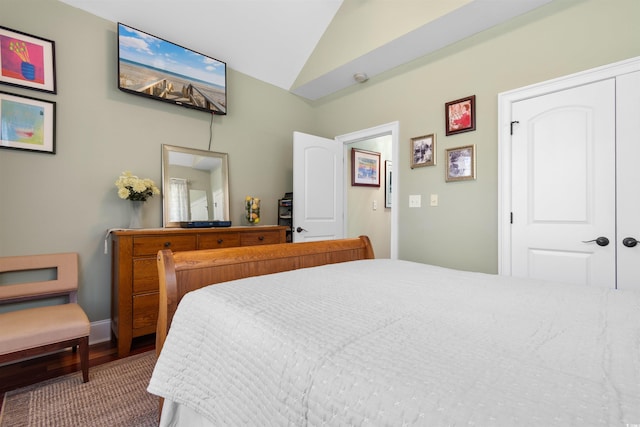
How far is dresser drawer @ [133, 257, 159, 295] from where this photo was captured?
2.23 metres

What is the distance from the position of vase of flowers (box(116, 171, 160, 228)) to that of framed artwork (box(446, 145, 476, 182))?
2636 mm

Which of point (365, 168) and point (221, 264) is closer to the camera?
point (221, 264)

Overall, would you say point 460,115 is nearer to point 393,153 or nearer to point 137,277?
point 393,153

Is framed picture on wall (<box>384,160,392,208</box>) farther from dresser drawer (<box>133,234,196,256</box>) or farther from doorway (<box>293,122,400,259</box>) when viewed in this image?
dresser drawer (<box>133,234,196,256</box>)

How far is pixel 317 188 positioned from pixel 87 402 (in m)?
2.65

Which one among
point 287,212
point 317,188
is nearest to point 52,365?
point 287,212

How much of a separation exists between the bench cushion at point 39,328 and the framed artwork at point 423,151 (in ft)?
9.57

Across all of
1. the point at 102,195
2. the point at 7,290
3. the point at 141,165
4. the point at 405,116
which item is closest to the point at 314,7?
the point at 405,116

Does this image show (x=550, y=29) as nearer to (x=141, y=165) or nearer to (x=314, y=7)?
(x=314, y=7)

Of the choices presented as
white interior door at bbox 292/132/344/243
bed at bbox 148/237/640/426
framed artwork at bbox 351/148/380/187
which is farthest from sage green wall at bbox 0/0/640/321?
bed at bbox 148/237/640/426

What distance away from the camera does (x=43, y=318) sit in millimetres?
1785

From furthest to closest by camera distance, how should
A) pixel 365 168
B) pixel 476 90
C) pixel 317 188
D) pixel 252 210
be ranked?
pixel 365 168, pixel 317 188, pixel 252 210, pixel 476 90

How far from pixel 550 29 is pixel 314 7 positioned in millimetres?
2127

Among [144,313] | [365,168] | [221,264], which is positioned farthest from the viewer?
[365,168]
